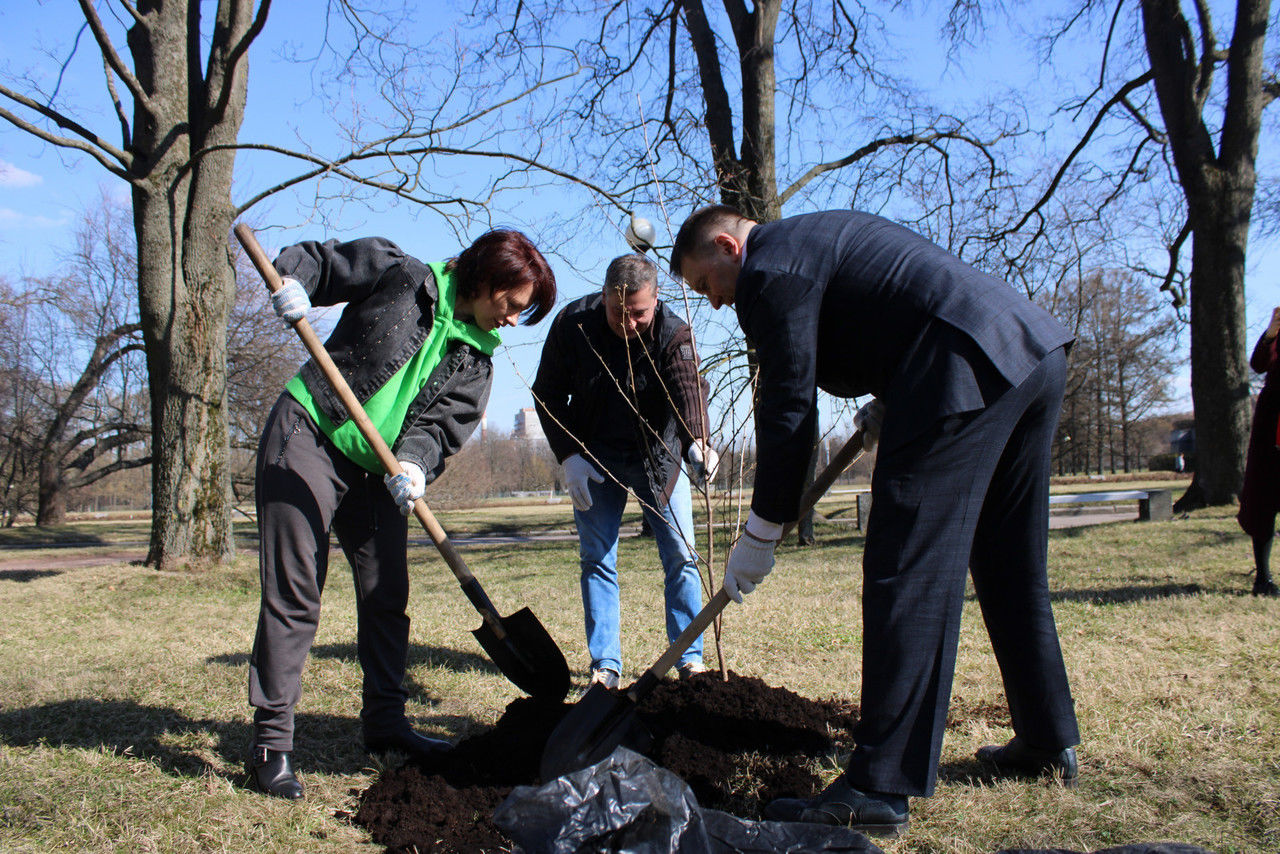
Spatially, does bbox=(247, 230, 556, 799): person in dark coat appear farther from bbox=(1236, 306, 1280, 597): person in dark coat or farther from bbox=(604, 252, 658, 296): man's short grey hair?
bbox=(1236, 306, 1280, 597): person in dark coat

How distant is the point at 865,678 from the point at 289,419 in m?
1.95

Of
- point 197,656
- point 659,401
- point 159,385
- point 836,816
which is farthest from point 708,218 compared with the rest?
point 159,385

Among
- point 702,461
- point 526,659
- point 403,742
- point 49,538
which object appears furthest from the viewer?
point 49,538

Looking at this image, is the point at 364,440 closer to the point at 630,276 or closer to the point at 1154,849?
the point at 630,276

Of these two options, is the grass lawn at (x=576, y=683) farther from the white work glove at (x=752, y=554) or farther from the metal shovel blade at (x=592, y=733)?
the white work glove at (x=752, y=554)

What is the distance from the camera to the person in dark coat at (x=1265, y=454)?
181 inches

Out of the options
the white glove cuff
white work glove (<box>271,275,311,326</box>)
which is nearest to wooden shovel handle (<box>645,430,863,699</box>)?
the white glove cuff

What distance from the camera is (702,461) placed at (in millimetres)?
3621

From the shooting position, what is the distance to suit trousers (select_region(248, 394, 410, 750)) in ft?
8.56

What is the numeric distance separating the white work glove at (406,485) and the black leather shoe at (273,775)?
0.85 metres

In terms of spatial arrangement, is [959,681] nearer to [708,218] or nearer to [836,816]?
[836,816]

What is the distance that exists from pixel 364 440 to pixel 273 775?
3.53ft

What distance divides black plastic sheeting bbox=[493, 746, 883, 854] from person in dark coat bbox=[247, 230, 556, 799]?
1056mm

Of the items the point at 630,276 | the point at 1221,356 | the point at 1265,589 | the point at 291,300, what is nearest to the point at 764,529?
the point at 630,276
